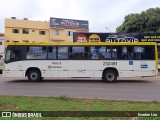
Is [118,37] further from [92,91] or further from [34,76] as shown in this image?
[92,91]

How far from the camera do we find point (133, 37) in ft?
108

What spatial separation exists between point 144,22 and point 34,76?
2933 cm

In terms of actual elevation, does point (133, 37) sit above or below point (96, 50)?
above

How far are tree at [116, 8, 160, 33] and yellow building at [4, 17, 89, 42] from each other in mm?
24423

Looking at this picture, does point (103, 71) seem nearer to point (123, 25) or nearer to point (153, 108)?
point (153, 108)

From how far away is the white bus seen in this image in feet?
63.5

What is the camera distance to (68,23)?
228 feet

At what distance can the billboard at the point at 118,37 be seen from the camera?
32.3 metres

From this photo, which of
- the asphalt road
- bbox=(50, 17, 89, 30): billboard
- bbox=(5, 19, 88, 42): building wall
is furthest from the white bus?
bbox=(50, 17, 89, 30): billboard

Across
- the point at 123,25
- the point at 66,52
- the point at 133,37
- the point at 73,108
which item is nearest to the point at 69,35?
the point at 123,25

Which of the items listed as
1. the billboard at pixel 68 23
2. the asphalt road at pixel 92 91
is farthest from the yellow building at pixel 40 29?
the asphalt road at pixel 92 91

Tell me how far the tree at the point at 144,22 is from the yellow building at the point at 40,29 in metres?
24.4

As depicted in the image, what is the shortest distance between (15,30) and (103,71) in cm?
4617

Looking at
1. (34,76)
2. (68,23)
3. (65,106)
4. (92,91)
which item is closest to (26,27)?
(68,23)
